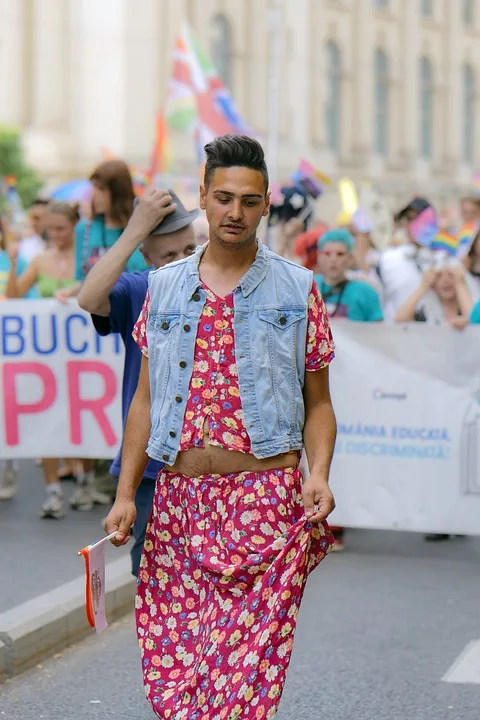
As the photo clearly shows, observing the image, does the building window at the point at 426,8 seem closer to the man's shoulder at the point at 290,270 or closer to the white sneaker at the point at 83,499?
the white sneaker at the point at 83,499

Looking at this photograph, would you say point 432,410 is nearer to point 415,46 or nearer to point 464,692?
point 464,692

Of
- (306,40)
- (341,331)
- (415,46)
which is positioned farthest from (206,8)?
(341,331)

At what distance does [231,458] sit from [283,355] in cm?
32

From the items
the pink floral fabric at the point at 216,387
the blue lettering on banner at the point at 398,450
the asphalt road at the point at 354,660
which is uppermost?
the pink floral fabric at the point at 216,387

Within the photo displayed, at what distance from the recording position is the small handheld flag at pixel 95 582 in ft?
14.6

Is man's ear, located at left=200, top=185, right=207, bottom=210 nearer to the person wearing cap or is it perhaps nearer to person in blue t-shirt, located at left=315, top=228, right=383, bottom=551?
person in blue t-shirt, located at left=315, top=228, right=383, bottom=551

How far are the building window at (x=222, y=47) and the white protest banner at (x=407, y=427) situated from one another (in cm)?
5083

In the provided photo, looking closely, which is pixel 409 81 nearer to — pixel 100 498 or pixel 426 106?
pixel 426 106

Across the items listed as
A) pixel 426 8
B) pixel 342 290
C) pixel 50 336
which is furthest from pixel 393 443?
pixel 426 8

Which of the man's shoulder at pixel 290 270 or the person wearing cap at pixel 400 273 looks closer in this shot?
the man's shoulder at pixel 290 270

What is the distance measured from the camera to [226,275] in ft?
14.8

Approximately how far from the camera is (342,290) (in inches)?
373

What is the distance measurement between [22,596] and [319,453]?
122 inches

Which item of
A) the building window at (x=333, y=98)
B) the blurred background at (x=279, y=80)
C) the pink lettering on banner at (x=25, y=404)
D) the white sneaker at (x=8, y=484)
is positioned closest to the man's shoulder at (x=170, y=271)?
the pink lettering on banner at (x=25, y=404)
